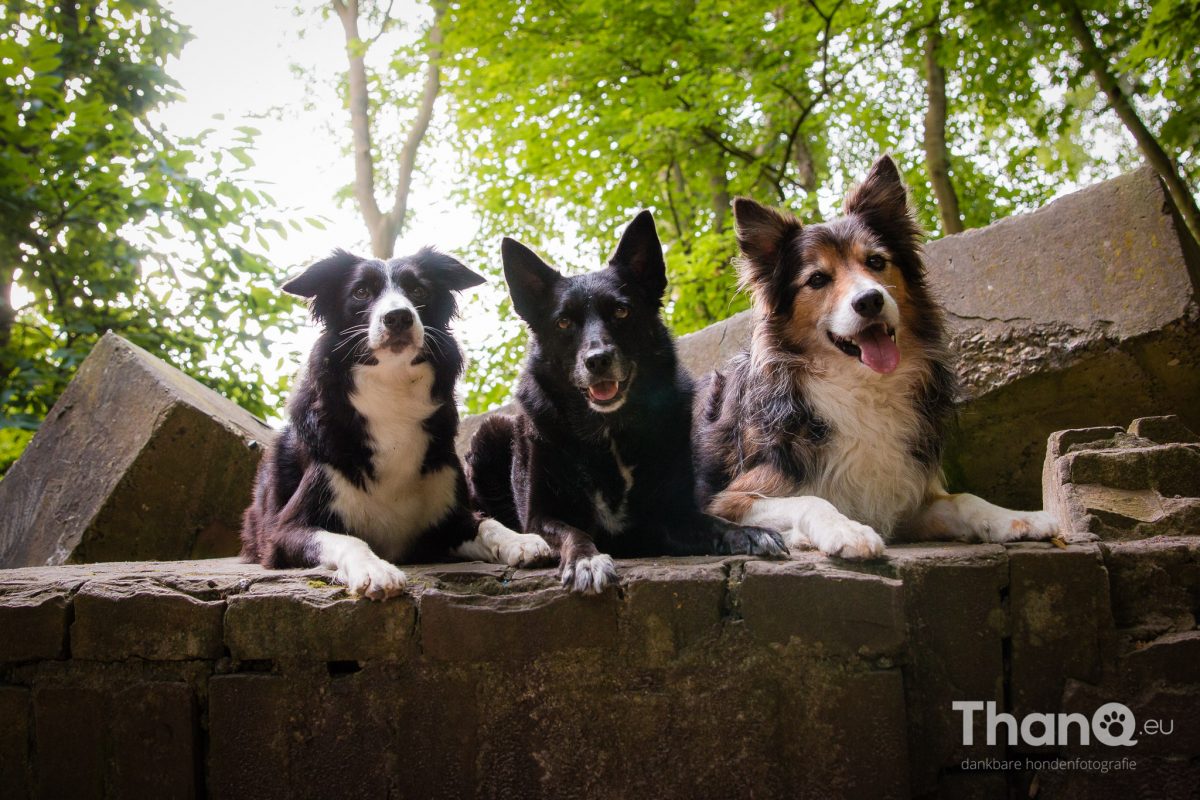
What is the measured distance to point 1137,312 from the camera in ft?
11.9

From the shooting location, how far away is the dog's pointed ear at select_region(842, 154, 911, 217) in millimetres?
3238

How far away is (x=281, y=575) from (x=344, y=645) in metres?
0.41

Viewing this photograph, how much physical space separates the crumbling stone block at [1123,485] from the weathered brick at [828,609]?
76 centimetres

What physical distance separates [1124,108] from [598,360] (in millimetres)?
6986

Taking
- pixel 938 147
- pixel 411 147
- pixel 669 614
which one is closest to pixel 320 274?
pixel 669 614

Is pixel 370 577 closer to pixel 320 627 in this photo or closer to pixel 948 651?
pixel 320 627

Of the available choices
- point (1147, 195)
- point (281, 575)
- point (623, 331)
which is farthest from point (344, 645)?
point (1147, 195)

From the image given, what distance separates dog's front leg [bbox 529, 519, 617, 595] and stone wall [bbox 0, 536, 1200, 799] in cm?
5

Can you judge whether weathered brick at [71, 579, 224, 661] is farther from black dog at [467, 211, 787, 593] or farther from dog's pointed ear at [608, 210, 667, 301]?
dog's pointed ear at [608, 210, 667, 301]

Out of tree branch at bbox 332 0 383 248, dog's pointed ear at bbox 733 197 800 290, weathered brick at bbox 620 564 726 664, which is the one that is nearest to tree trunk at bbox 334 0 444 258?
tree branch at bbox 332 0 383 248

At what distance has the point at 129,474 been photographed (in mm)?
4141

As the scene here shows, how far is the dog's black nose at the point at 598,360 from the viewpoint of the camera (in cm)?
280

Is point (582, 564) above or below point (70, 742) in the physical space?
above

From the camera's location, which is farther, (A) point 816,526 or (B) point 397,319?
(B) point 397,319
